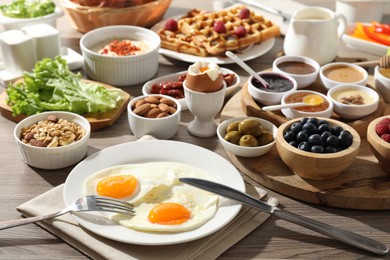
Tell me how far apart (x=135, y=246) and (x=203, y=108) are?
0.75 metres

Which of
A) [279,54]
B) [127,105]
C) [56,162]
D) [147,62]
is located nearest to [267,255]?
[56,162]

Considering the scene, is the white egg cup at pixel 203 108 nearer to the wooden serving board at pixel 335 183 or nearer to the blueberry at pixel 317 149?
the wooden serving board at pixel 335 183

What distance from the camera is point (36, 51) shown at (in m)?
2.91

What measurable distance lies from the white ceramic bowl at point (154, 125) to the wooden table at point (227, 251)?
0.05m

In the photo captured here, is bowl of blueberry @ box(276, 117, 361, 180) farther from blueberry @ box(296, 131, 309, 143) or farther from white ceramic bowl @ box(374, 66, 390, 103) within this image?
white ceramic bowl @ box(374, 66, 390, 103)

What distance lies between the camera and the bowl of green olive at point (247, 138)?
2.23 m

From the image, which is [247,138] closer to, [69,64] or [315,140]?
[315,140]

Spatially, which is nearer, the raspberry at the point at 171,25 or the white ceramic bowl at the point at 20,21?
the white ceramic bowl at the point at 20,21

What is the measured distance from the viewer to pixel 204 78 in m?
2.34

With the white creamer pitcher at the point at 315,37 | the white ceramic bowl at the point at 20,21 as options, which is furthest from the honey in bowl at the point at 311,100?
the white ceramic bowl at the point at 20,21

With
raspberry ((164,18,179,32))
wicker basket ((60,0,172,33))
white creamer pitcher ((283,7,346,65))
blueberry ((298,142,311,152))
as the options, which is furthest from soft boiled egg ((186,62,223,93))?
wicker basket ((60,0,172,33))

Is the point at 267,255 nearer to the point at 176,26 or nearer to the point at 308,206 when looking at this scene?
the point at 308,206

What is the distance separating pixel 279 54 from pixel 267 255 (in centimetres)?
155

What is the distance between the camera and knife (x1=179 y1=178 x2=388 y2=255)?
184 centimetres
